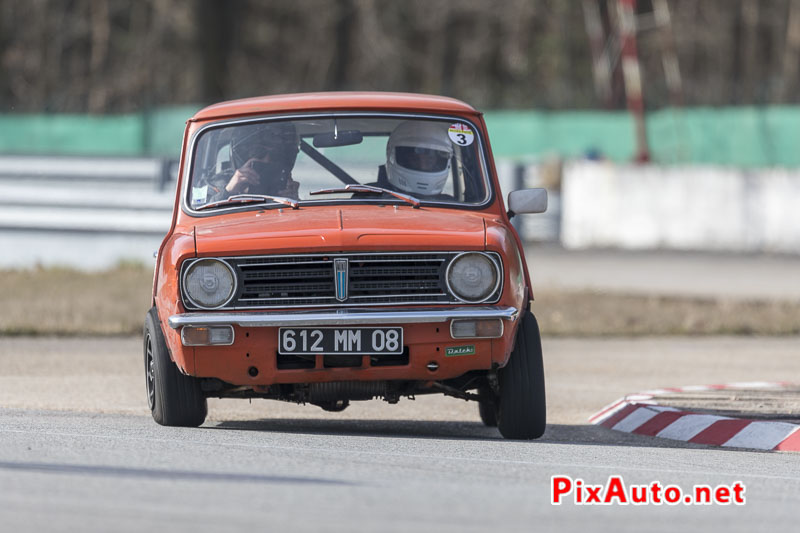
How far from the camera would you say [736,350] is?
44.8ft

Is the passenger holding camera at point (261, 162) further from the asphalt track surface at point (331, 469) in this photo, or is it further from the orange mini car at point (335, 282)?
the asphalt track surface at point (331, 469)

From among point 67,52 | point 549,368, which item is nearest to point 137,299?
point 549,368

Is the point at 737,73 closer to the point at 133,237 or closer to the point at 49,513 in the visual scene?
the point at 133,237

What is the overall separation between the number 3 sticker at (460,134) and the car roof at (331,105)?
90 mm

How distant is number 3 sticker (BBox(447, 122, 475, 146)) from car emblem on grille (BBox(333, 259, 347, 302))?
1385 millimetres

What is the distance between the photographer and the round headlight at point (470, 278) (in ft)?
24.3

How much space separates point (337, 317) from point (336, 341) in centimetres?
13

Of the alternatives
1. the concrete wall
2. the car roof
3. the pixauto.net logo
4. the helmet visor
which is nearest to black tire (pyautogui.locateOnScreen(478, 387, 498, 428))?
the helmet visor

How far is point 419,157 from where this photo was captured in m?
8.38

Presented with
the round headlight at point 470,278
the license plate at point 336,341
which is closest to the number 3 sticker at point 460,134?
the round headlight at point 470,278

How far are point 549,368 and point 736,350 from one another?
2251 mm

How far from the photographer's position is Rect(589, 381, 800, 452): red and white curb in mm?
8008

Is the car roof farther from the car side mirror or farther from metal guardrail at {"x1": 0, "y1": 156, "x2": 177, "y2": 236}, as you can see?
metal guardrail at {"x1": 0, "y1": 156, "x2": 177, "y2": 236}

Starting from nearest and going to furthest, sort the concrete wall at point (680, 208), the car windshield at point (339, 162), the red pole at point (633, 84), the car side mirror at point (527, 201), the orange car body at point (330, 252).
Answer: the orange car body at point (330, 252)
the car windshield at point (339, 162)
the car side mirror at point (527, 201)
the concrete wall at point (680, 208)
the red pole at point (633, 84)
